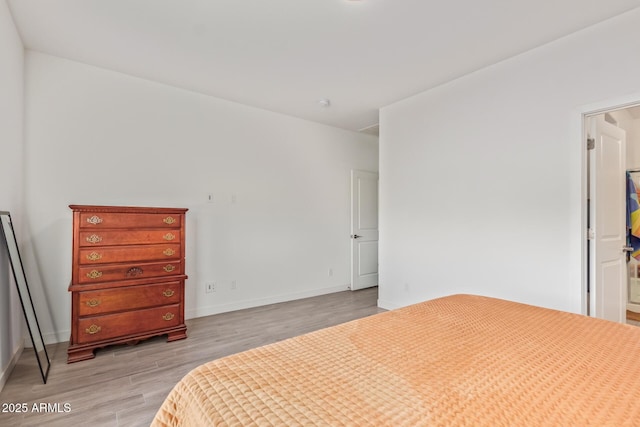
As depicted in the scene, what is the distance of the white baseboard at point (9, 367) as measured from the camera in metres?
2.08

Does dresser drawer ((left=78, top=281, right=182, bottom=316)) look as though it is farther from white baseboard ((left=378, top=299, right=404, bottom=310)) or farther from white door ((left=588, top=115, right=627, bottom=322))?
white door ((left=588, top=115, right=627, bottom=322))

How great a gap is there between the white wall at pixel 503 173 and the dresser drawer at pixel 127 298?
2522 millimetres

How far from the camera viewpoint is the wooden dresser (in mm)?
2535

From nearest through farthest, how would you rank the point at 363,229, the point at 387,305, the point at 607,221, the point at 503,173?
the point at 607,221
the point at 503,173
the point at 387,305
the point at 363,229

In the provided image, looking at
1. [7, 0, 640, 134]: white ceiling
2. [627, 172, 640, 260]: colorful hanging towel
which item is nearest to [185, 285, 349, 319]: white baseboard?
[7, 0, 640, 134]: white ceiling

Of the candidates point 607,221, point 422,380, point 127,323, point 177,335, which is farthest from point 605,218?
point 127,323

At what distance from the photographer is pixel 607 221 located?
8.60 ft

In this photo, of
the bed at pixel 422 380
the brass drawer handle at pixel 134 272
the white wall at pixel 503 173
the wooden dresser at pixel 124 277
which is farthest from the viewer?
the brass drawer handle at pixel 134 272

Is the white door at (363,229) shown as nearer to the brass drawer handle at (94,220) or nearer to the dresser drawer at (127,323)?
the dresser drawer at (127,323)

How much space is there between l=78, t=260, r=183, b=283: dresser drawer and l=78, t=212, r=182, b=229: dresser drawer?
13.6 inches

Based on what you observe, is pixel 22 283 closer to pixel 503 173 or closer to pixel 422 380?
pixel 422 380

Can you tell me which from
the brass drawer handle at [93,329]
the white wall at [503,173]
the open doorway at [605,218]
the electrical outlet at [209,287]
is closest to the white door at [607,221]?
the open doorway at [605,218]

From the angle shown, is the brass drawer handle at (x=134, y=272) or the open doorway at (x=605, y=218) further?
the brass drawer handle at (x=134, y=272)

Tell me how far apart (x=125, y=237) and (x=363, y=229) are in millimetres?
3483
